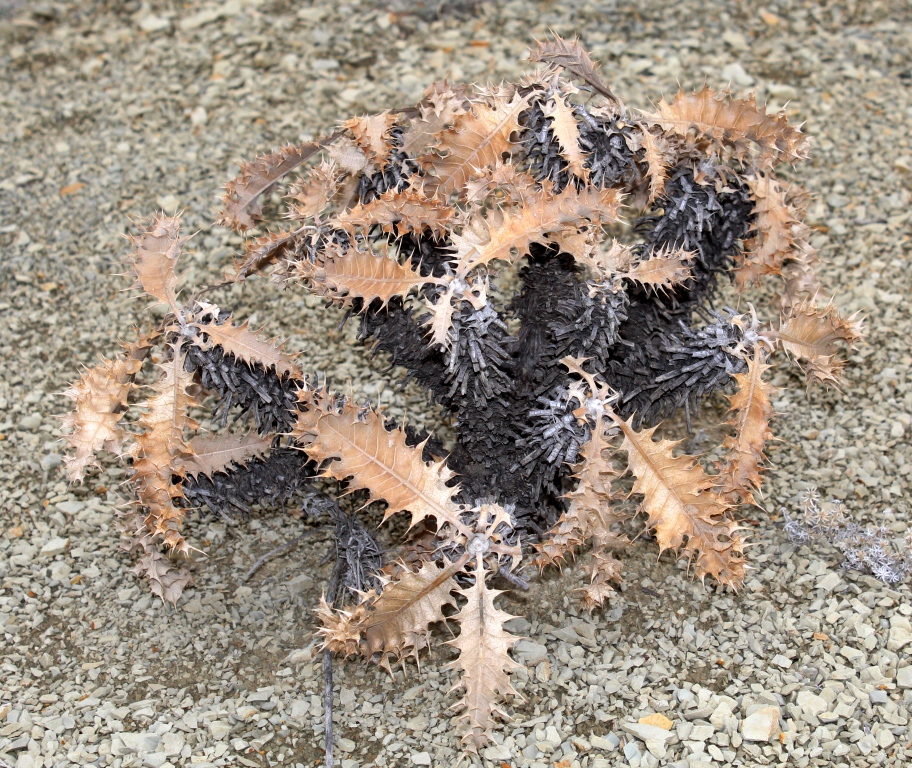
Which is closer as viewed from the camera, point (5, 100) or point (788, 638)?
point (788, 638)

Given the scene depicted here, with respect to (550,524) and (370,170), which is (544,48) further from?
(550,524)

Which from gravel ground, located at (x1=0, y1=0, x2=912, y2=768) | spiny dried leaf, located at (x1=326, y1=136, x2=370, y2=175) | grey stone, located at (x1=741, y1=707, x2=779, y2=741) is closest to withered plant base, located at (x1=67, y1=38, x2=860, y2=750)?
spiny dried leaf, located at (x1=326, y1=136, x2=370, y2=175)

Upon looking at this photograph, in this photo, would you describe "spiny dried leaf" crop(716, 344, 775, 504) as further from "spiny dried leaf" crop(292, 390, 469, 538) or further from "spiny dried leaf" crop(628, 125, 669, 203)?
"spiny dried leaf" crop(292, 390, 469, 538)

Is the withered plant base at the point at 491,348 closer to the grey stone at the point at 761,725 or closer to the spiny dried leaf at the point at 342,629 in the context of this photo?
the spiny dried leaf at the point at 342,629

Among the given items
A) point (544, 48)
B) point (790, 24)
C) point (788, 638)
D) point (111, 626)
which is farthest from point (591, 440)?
point (790, 24)

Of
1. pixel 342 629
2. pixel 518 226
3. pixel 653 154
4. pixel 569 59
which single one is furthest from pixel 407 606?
pixel 569 59

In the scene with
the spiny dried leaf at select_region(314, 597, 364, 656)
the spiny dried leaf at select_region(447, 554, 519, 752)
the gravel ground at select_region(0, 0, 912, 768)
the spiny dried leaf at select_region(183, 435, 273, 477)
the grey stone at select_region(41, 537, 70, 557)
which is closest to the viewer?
the spiny dried leaf at select_region(447, 554, 519, 752)

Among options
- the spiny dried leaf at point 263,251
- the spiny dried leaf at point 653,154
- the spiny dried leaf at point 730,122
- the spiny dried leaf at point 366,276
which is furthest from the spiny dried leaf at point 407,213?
the spiny dried leaf at point 730,122
